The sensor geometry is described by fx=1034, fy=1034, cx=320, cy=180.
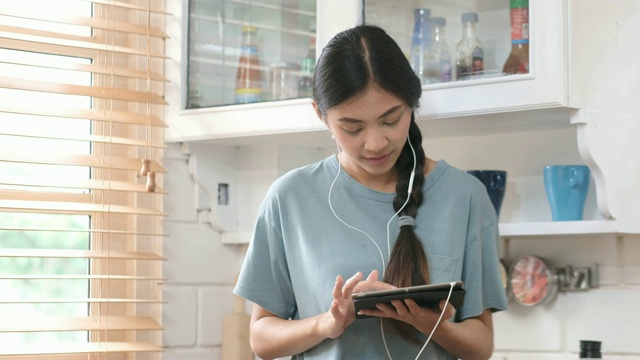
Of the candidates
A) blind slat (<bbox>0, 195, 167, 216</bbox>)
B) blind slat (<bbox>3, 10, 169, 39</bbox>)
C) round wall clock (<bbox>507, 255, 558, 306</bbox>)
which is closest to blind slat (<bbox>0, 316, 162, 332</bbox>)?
blind slat (<bbox>0, 195, 167, 216</bbox>)

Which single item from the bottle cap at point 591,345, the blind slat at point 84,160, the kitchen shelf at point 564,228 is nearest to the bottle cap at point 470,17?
the kitchen shelf at point 564,228

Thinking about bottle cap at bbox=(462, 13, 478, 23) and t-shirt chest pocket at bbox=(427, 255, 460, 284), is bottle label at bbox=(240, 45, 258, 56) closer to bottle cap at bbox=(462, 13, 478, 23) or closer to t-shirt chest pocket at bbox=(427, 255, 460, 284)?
bottle cap at bbox=(462, 13, 478, 23)

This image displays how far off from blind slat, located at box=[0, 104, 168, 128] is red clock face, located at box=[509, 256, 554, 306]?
0.79 meters

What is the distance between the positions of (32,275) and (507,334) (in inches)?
36.9

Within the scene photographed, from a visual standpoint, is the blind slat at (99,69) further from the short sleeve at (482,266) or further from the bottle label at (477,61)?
the short sleeve at (482,266)

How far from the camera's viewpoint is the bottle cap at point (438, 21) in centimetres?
196

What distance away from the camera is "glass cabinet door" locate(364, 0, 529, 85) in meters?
1.84

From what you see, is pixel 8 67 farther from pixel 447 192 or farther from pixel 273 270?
pixel 447 192

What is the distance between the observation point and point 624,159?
5.87 ft

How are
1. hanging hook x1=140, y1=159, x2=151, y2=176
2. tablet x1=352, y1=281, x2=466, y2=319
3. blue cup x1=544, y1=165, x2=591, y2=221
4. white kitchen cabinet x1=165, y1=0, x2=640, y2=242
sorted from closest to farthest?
1. tablet x1=352, y1=281, x2=466, y2=319
2. white kitchen cabinet x1=165, y1=0, x2=640, y2=242
3. blue cup x1=544, y1=165, x2=591, y2=221
4. hanging hook x1=140, y1=159, x2=151, y2=176

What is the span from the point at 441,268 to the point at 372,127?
0.76 feet

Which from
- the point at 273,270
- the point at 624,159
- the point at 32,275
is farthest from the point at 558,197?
the point at 32,275

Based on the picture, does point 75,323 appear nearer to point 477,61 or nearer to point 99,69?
point 99,69

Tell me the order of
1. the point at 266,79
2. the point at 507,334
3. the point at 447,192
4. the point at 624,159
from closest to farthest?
1. the point at 447,192
2. the point at 624,159
3. the point at 507,334
4. the point at 266,79
